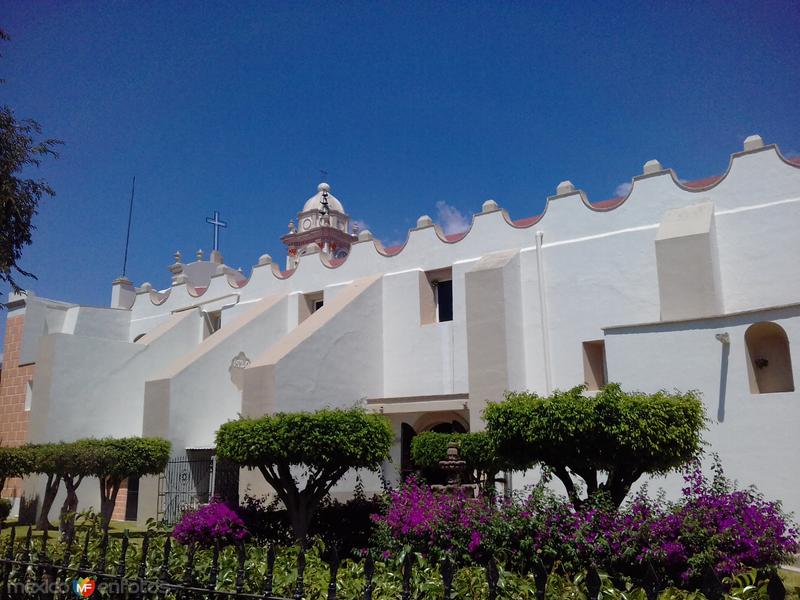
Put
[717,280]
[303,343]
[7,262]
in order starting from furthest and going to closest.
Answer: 1. [303,343]
2. [717,280]
3. [7,262]

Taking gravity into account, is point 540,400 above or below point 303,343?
below

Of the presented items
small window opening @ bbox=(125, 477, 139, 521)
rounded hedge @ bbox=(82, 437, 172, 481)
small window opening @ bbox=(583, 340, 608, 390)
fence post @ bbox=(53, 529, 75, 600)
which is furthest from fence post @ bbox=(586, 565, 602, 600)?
small window opening @ bbox=(125, 477, 139, 521)

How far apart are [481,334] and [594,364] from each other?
2.60 metres

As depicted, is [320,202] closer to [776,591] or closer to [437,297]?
[437,297]

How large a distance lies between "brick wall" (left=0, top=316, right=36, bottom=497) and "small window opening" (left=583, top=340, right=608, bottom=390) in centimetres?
1649

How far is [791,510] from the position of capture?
36.8 ft

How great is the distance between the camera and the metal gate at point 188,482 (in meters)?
16.8

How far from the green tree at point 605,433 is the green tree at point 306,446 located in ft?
7.69

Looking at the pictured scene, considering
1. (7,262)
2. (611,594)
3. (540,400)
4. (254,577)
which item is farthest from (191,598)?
(7,262)

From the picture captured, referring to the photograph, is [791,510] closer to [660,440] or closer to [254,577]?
[660,440]

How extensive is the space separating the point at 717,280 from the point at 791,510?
4.71 meters

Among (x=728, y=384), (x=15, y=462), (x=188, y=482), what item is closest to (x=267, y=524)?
(x=188, y=482)

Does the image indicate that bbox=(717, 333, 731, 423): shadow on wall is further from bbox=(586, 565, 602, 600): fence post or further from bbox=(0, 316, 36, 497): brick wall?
bbox=(0, 316, 36, 497): brick wall

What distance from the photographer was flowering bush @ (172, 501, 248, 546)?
34.1 feet
